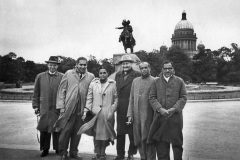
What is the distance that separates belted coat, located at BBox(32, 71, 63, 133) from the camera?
5.95 metres

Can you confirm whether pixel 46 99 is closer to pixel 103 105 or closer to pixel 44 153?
pixel 44 153

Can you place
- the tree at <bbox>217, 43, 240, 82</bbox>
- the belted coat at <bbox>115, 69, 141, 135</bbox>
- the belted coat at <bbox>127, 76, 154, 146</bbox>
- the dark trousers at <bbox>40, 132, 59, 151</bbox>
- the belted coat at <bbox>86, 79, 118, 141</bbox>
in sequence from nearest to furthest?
the belted coat at <bbox>127, 76, 154, 146</bbox> < the belted coat at <bbox>86, 79, 118, 141</bbox> < the belted coat at <bbox>115, 69, 141, 135</bbox> < the dark trousers at <bbox>40, 132, 59, 151</bbox> < the tree at <bbox>217, 43, 240, 82</bbox>

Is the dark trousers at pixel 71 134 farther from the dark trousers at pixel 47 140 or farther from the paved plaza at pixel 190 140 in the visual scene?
the dark trousers at pixel 47 140

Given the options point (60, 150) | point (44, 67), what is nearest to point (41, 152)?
point (60, 150)

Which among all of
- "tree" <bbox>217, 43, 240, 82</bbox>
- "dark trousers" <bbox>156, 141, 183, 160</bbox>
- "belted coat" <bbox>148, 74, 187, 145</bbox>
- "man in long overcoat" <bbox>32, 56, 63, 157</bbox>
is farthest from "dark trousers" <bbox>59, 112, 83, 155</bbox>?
"tree" <bbox>217, 43, 240, 82</bbox>

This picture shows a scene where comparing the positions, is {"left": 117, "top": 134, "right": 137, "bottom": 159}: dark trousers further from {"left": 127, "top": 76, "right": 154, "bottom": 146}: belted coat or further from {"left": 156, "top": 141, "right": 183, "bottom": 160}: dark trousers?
{"left": 156, "top": 141, "right": 183, "bottom": 160}: dark trousers

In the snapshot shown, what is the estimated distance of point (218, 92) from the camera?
Result: 25.3 metres

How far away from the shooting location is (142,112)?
5.31 meters

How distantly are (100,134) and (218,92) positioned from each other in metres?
22.0

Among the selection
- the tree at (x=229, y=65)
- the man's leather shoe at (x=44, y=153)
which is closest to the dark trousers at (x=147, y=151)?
the man's leather shoe at (x=44, y=153)

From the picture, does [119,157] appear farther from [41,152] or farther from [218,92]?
[218,92]

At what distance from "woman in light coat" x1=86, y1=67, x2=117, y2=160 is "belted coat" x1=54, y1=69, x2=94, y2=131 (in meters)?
0.29

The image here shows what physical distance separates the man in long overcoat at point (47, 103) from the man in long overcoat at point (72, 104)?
1.20ft

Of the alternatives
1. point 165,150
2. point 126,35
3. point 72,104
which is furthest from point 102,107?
point 126,35
